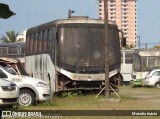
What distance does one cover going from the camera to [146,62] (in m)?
42.3

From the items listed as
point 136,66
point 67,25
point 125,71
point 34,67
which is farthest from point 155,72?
point 67,25

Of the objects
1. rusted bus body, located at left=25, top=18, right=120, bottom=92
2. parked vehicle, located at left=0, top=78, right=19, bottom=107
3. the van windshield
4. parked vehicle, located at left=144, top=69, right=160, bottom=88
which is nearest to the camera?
parked vehicle, located at left=0, top=78, right=19, bottom=107

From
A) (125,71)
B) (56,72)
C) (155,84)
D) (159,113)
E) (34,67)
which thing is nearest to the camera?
(159,113)

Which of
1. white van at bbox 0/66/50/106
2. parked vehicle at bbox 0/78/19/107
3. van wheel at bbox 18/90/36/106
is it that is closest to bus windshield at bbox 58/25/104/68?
white van at bbox 0/66/50/106

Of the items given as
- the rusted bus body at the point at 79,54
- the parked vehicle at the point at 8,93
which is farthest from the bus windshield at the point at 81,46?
the parked vehicle at the point at 8,93

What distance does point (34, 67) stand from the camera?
26328 mm

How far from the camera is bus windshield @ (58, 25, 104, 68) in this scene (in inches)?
890

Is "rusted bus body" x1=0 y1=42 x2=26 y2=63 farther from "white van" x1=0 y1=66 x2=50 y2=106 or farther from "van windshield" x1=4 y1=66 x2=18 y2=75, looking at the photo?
"white van" x1=0 y1=66 x2=50 y2=106

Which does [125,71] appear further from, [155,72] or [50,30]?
[50,30]

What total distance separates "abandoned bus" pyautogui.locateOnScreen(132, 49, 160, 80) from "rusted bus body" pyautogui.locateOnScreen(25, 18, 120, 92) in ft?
60.6

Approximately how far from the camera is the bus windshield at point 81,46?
22.6 meters

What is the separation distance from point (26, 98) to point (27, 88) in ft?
1.20

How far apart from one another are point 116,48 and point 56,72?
295 centimetres

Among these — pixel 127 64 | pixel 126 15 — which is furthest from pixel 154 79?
pixel 126 15
